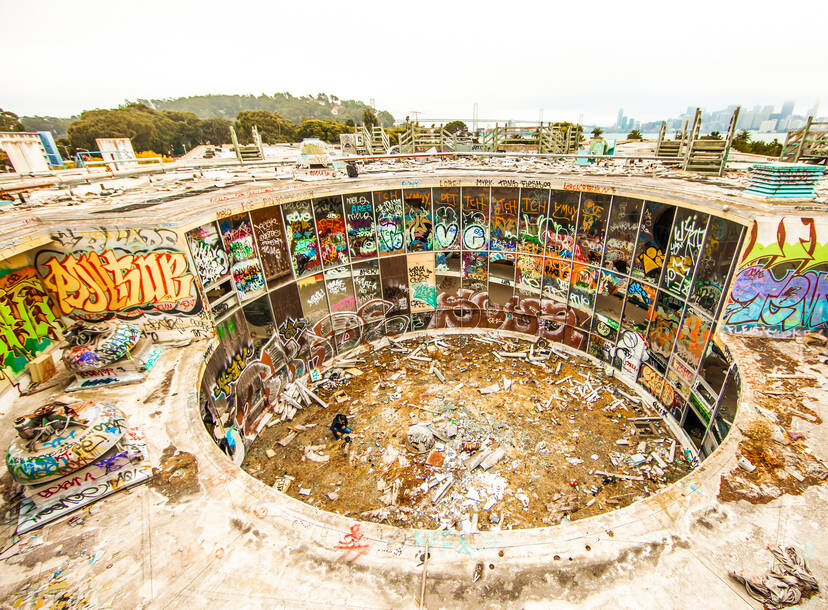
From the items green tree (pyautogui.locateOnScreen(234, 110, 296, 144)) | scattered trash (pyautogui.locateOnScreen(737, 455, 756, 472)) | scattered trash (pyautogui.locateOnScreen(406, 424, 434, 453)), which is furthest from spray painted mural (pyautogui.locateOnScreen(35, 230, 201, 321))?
green tree (pyautogui.locateOnScreen(234, 110, 296, 144))

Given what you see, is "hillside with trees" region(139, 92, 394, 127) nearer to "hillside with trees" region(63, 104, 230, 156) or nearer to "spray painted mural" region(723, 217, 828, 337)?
"hillside with trees" region(63, 104, 230, 156)

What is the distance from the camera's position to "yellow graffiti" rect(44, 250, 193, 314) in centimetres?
915

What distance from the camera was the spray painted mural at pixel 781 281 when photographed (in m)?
8.48

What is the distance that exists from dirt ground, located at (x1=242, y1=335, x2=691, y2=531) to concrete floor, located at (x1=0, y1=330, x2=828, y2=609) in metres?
4.06

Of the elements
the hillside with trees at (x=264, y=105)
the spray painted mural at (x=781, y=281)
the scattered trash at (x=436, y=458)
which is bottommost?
the scattered trash at (x=436, y=458)

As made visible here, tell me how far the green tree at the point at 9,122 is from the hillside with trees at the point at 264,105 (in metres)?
108

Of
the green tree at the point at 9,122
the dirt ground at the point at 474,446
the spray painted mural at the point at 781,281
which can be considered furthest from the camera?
the green tree at the point at 9,122

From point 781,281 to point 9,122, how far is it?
71.0 metres

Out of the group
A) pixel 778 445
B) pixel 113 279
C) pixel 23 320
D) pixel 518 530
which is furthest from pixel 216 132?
pixel 778 445

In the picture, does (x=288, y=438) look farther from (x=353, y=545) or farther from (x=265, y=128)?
(x=265, y=128)

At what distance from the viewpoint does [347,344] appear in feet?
52.1

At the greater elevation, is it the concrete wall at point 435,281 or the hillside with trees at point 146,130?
the hillside with trees at point 146,130

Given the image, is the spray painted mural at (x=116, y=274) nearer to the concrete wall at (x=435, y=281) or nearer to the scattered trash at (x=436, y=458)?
the concrete wall at (x=435, y=281)

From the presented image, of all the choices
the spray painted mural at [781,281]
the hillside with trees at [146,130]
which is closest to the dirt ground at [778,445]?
the spray painted mural at [781,281]
